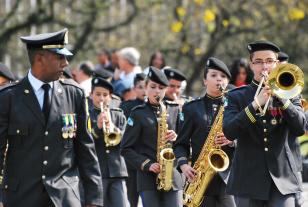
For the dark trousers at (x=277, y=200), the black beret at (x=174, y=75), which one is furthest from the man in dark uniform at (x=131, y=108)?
the dark trousers at (x=277, y=200)

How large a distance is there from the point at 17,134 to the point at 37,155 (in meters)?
0.23

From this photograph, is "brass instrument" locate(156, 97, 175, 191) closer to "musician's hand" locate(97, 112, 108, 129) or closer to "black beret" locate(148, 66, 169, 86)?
"black beret" locate(148, 66, 169, 86)

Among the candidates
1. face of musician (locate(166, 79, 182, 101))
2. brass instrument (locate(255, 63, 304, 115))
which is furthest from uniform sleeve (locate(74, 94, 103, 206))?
face of musician (locate(166, 79, 182, 101))

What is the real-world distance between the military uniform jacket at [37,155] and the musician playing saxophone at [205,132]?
2.84 metres

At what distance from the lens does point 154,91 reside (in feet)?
36.7

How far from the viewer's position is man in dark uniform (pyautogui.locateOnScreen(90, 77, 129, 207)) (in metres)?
12.1

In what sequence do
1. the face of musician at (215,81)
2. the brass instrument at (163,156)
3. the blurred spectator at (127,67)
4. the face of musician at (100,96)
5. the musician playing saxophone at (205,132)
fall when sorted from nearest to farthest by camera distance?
the musician playing saxophone at (205,132) < the face of musician at (215,81) < the brass instrument at (163,156) < the face of musician at (100,96) < the blurred spectator at (127,67)

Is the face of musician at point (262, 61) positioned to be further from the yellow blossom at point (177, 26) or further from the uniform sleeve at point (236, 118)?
the yellow blossom at point (177, 26)

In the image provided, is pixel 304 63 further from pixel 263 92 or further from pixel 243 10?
pixel 263 92

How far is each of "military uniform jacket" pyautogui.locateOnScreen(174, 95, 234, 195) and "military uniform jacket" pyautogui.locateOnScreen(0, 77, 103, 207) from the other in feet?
9.44

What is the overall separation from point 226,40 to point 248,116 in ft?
60.9

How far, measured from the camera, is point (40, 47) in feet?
24.3

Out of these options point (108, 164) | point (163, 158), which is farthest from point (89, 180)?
point (108, 164)

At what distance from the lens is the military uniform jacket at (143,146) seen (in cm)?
1074
